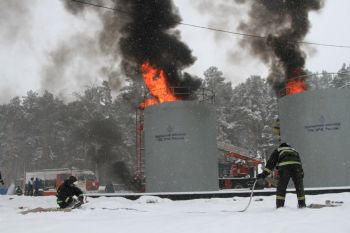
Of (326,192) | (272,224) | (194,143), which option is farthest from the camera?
(194,143)

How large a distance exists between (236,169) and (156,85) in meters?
10.4

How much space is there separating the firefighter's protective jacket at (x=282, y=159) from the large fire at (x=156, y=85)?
12899 mm

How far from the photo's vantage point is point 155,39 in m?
25.6

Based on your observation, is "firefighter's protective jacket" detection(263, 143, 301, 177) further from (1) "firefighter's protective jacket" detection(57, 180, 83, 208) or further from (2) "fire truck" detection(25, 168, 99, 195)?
(2) "fire truck" detection(25, 168, 99, 195)

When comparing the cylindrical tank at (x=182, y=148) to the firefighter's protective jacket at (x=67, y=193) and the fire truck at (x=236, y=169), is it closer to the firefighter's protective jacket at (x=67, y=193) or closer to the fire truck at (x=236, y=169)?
the firefighter's protective jacket at (x=67, y=193)

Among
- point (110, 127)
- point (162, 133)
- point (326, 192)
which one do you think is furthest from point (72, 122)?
point (326, 192)

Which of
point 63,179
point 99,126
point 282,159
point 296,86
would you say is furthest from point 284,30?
point 99,126

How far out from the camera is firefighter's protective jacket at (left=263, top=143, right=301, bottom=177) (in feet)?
33.8

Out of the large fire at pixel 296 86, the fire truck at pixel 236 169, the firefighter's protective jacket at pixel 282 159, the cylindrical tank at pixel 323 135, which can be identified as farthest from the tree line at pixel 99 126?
the firefighter's protective jacket at pixel 282 159

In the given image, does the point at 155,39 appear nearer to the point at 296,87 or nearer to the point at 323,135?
the point at 296,87

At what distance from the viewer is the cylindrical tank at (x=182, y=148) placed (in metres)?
20.3

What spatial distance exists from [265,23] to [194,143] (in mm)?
10951

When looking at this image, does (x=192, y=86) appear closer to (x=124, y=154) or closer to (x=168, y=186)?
(x=168, y=186)

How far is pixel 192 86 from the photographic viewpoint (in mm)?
26391
